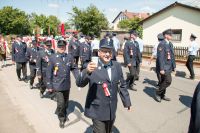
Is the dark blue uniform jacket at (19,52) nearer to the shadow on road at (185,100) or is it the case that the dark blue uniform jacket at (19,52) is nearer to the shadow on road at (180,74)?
the shadow on road at (185,100)

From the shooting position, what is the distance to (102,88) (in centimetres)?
403

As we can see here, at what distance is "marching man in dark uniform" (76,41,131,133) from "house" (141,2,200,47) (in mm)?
18926

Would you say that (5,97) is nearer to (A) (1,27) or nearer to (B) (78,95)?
(B) (78,95)

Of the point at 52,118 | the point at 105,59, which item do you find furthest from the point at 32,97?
the point at 105,59

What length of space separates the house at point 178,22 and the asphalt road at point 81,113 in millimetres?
13511

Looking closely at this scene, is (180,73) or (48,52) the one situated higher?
(48,52)

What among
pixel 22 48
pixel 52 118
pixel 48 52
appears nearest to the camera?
pixel 52 118

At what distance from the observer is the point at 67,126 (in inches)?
238

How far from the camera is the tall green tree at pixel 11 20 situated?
67250 mm

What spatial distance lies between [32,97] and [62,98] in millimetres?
3207

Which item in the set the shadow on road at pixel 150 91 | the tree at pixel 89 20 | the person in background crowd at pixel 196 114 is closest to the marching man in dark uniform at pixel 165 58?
the shadow on road at pixel 150 91

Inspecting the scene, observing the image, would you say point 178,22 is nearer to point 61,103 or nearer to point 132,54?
Result: point 132,54

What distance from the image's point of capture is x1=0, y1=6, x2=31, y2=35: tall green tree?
6725cm

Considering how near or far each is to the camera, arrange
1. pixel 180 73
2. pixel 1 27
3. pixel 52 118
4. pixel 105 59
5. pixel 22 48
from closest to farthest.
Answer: pixel 105 59, pixel 52 118, pixel 22 48, pixel 180 73, pixel 1 27
